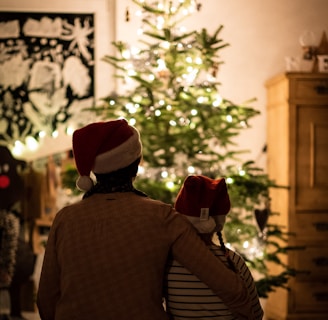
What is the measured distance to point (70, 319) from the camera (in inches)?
70.5

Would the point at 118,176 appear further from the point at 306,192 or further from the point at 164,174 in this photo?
the point at 306,192

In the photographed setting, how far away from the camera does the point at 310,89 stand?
436 centimetres

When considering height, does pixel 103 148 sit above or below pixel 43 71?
below

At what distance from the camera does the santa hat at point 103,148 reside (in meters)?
1.86

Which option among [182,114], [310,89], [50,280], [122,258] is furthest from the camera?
[310,89]

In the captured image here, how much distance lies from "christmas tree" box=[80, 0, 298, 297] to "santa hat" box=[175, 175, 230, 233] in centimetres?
A: 166

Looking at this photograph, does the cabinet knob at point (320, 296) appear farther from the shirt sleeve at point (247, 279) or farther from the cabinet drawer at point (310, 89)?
the shirt sleeve at point (247, 279)

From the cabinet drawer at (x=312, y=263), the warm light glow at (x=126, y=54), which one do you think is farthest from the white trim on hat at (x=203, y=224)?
the cabinet drawer at (x=312, y=263)

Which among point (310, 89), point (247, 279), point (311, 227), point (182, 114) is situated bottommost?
point (311, 227)

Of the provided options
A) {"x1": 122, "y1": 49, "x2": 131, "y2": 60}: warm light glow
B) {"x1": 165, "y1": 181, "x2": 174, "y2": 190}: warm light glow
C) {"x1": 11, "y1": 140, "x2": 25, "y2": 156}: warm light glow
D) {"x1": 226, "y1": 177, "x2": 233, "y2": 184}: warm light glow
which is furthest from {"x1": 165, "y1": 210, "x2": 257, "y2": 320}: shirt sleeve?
{"x1": 11, "y1": 140, "x2": 25, "y2": 156}: warm light glow

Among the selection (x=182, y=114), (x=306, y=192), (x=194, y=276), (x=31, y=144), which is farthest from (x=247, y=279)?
(x=31, y=144)

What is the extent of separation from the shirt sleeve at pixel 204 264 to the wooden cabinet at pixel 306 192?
2.66 metres

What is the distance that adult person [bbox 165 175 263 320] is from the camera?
1.81m

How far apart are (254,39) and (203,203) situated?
3.25 meters
